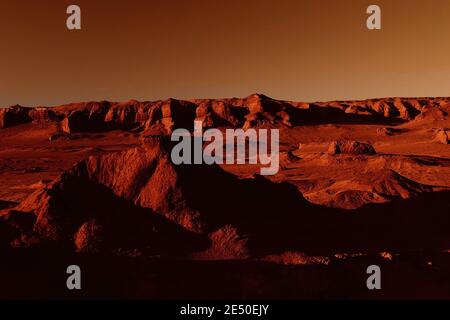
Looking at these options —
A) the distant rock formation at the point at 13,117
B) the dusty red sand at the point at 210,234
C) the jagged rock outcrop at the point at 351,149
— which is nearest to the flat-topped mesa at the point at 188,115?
the distant rock formation at the point at 13,117

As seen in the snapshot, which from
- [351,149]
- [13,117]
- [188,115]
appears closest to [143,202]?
[351,149]

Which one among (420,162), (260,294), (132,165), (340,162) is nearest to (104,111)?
(340,162)

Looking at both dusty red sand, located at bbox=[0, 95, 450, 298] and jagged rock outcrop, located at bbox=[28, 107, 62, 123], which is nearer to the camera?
dusty red sand, located at bbox=[0, 95, 450, 298]

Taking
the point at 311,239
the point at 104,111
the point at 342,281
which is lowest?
the point at 342,281

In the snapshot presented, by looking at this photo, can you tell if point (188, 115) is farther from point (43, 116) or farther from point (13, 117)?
point (13, 117)

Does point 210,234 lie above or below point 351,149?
below

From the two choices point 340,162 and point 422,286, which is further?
point 340,162

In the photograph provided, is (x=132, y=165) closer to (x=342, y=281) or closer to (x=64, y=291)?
(x=64, y=291)

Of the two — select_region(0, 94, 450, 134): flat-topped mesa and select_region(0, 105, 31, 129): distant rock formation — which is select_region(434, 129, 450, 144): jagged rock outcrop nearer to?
select_region(0, 94, 450, 134): flat-topped mesa

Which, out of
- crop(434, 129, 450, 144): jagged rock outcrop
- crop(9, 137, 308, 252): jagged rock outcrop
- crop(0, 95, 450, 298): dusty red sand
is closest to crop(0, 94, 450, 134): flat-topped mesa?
crop(434, 129, 450, 144): jagged rock outcrop

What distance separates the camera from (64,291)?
6.89m

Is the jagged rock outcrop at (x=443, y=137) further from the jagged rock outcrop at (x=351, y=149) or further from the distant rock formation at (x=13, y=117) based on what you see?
the distant rock formation at (x=13, y=117)
